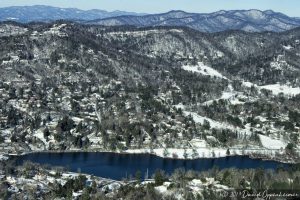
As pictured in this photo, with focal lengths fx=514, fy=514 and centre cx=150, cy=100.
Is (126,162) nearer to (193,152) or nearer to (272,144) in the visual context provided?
(193,152)

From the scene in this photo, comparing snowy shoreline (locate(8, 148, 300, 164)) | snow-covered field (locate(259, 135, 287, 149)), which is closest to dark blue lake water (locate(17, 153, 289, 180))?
snowy shoreline (locate(8, 148, 300, 164))

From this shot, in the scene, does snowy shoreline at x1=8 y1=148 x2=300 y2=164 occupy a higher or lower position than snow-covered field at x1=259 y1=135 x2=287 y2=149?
lower

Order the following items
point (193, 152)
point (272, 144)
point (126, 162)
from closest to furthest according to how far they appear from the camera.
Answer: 1. point (126, 162)
2. point (193, 152)
3. point (272, 144)

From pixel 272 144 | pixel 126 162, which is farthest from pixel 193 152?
pixel 272 144

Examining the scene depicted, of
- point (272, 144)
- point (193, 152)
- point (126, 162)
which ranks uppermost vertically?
point (272, 144)

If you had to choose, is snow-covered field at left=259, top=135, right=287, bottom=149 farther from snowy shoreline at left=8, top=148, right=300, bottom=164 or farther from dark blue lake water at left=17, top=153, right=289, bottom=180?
dark blue lake water at left=17, top=153, right=289, bottom=180

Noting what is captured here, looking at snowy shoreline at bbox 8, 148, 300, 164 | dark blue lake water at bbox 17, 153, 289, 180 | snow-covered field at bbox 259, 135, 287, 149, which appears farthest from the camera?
snow-covered field at bbox 259, 135, 287, 149

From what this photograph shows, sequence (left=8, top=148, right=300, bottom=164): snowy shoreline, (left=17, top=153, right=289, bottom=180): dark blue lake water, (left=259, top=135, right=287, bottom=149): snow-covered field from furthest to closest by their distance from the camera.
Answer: (left=259, top=135, right=287, bottom=149): snow-covered field < (left=8, top=148, right=300, bottom=164): snowy shoreline < (left=17, top=153, right=289, bottom=180): dark blue lake water

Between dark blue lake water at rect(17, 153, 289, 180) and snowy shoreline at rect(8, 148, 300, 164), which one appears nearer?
dark blue lake water at rect(17, 153, 289, 180)
